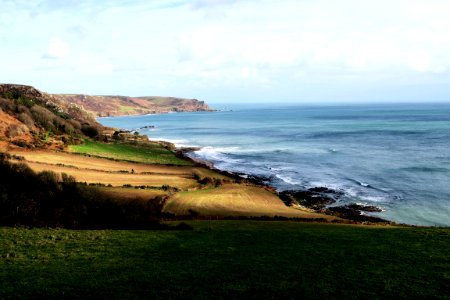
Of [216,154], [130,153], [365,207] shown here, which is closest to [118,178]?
[130,153]

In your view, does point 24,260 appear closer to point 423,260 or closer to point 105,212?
point 105,212

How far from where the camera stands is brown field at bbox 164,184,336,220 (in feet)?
119

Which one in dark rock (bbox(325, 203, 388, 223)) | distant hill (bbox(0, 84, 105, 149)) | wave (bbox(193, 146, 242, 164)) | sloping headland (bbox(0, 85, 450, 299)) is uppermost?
distant hill (bbox(0, 84, 105, 149))

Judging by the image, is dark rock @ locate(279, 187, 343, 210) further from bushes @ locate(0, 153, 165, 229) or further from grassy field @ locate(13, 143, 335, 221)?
bushes @ locate(0, 153, 165, 229)

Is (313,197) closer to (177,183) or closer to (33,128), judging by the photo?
(177,183)

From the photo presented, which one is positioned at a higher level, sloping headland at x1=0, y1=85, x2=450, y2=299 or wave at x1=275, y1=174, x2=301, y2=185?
sloping headland at x1=0, y1=85, x2=450, y2=299

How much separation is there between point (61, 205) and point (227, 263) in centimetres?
1738

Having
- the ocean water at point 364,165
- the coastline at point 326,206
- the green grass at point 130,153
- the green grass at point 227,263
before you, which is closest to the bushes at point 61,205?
the green grass at point 227,263

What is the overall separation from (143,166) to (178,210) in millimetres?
26241

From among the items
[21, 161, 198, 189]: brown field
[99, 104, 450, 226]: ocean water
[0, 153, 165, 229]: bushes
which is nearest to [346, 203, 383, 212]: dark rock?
[99, 104, 450, 226]: ocean water

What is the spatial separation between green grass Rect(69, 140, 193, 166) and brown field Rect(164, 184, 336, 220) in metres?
24.5

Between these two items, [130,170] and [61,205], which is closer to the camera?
[61,205]

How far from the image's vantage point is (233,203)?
39.7m

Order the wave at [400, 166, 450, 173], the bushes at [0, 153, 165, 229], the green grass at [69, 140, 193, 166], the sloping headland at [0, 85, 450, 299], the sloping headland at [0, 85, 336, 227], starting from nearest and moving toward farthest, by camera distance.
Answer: the sloping headland at [0, 85, 450, 299] < the bushes at [0, 153, 165, 229] < the sloping headland at [0, 85, 336, 227] < the wave at [400, 166, 450, 173] < the green grass at [69, 140, 193, 166]
